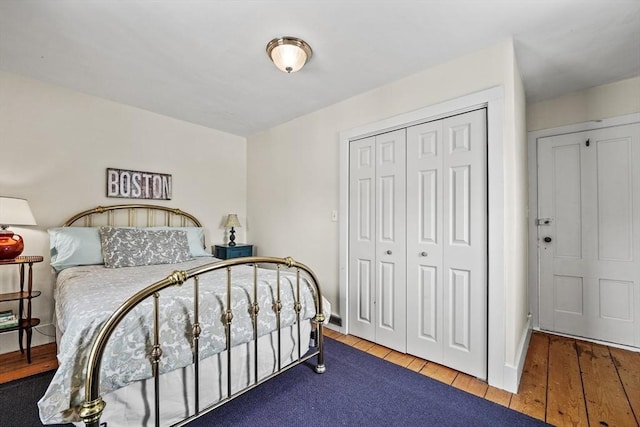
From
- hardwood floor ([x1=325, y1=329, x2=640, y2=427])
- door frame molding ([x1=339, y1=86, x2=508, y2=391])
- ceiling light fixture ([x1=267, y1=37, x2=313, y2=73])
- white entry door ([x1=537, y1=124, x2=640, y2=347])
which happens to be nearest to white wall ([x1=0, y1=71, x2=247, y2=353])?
ceiling light fixture ([x1=267, y1=37, x2=313, y2=73])

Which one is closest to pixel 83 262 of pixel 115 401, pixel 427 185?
pixel 115 401

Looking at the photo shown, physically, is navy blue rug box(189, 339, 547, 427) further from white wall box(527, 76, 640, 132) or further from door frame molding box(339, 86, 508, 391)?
white wall box(527, 76, 640, 132)

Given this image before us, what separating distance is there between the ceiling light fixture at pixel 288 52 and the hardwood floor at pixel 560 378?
7.99 feet

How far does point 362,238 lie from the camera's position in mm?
2773

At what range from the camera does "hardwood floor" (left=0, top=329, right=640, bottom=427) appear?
5.52 feet

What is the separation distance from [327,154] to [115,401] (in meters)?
2.58

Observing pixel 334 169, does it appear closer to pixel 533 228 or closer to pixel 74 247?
pixel 533 228

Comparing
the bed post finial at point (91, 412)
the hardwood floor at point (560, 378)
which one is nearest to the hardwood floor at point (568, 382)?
the hardwood floor at point (560, 378)

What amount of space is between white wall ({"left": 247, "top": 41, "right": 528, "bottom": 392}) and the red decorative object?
234 centimetres

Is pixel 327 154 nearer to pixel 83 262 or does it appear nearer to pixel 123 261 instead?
pixel 123 261

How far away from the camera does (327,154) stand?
3.12 m

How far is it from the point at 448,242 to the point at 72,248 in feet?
10.7

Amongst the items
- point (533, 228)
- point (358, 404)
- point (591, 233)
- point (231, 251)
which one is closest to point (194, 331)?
point (358, 404)

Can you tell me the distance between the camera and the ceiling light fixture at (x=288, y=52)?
196 cm
